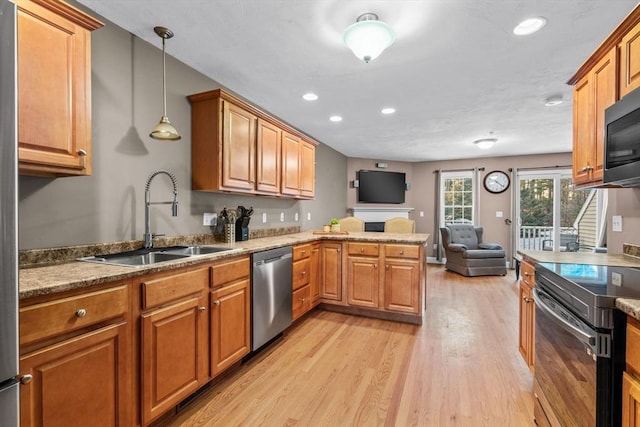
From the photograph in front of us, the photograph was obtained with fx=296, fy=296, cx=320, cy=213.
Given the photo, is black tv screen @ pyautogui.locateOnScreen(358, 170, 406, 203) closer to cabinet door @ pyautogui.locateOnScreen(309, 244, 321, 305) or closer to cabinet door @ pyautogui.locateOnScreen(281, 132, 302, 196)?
cabinet door @ pyautogui.locateOnScreen(281, 132, 302, 196)

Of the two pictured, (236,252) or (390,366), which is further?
(390,366)

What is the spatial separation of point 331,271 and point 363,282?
0.40 metres

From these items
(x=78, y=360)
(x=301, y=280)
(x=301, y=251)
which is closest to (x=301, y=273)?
(x=301, y=280)

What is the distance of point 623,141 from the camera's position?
147cm

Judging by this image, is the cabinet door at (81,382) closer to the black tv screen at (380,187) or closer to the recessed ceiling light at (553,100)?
the recessed ceiling light at (553,100)

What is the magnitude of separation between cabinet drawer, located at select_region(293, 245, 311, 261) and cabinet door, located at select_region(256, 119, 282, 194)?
685 millimetres

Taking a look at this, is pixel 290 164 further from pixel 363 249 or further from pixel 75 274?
pixel 75 274

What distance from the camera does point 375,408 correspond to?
1.82 m

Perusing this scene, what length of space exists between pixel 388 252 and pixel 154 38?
2.80m

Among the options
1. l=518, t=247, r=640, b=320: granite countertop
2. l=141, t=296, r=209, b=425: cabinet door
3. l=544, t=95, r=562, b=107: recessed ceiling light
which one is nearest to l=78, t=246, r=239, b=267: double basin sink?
l=141, t=296, r=209, b=425: cabinet door

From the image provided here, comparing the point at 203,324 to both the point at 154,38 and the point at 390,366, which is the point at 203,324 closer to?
the point at 390,366

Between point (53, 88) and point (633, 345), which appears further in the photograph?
point (53, 88)

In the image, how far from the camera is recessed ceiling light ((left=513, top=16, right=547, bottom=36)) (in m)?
1.91

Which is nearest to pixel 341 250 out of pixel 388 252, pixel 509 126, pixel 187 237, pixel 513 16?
pixel 388 252
